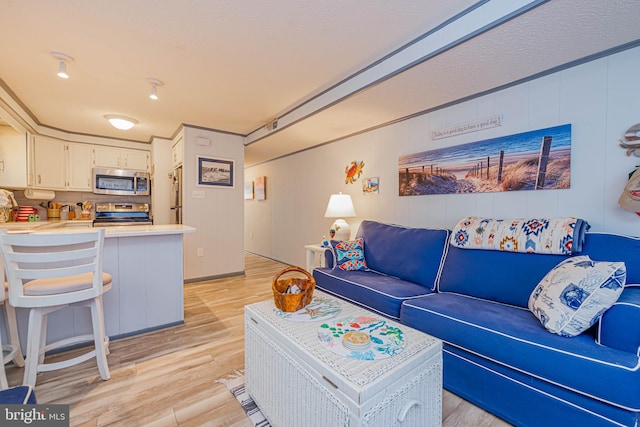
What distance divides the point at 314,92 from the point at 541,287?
8.23 ft

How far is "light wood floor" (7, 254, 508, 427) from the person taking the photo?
4.72ft

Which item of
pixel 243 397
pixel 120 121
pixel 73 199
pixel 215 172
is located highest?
pixel 120 121

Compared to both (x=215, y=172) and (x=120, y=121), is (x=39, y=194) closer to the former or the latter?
(x=120, y=121)

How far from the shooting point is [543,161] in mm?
2102

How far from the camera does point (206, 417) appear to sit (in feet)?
4.73

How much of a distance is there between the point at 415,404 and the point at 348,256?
1700 millimetres

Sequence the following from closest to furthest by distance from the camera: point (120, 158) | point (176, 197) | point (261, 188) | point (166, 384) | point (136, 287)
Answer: point (166, 384), point (136, 287), point (176, 197), point (120, 158), point (261, 188)

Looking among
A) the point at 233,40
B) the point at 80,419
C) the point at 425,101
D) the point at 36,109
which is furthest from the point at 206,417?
the point at 36,109

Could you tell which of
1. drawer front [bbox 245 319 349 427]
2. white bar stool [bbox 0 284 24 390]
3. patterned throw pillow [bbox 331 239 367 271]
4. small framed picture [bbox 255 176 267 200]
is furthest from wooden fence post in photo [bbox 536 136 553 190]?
small framed picture [bbox 255 176 267 200]

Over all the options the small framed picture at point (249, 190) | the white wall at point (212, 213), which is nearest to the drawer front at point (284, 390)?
the white wall at point (212, 213)

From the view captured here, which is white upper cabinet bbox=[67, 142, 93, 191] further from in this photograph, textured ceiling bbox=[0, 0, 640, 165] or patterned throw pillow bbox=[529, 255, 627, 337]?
patterned throw pillow bbox=[529, 255, 627, 337]

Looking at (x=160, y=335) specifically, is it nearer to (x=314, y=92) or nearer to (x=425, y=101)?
(x=314, y=92)

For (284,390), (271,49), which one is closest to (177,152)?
(271,49)

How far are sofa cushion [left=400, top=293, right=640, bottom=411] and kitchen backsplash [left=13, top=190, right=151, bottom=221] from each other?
17.6 ft
